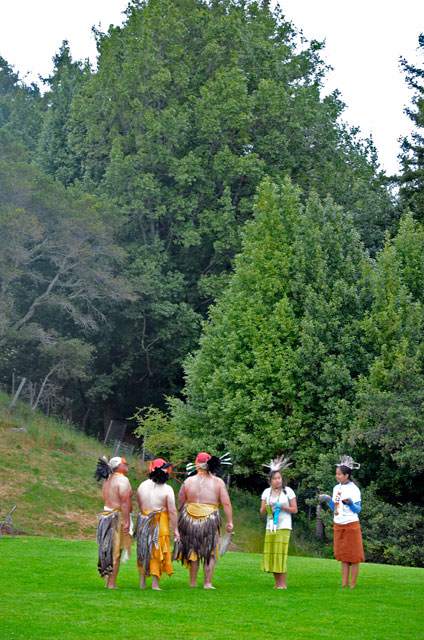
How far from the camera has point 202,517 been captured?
11.9 meters

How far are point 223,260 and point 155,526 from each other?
31794mm

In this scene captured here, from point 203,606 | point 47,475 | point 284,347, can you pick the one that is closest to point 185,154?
point 284,347

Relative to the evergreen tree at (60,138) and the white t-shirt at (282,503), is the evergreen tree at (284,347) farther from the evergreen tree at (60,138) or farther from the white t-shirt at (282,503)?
the evergreen tree at (60,138)

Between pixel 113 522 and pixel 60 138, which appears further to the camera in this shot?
pixel 60 138

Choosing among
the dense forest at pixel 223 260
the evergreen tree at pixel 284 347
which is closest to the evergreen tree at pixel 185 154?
the dense forest at pixel 223 260

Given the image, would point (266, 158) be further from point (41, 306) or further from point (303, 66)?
point (41, 306)

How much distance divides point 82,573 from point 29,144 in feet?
149

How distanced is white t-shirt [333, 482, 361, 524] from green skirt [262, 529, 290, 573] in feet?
3.21

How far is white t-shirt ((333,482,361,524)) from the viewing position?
491 inches

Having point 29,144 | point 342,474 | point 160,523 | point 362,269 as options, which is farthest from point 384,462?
point 29,144

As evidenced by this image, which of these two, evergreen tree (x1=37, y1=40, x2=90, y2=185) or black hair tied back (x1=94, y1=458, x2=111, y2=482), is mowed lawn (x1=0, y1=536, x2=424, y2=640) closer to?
black hair tied back (x1=94, y1=458, x2=111, y2=482)

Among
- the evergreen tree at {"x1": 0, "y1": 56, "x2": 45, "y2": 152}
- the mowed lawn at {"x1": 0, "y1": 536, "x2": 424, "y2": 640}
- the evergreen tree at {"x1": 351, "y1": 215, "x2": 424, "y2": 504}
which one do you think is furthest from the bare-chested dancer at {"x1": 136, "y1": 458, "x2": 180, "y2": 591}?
the evergreen tree at {"x1": 0, "y1": 56, "x2": 45, "y2": 152}

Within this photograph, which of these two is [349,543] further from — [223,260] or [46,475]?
[223,260]

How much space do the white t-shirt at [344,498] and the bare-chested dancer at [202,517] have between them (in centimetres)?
181
